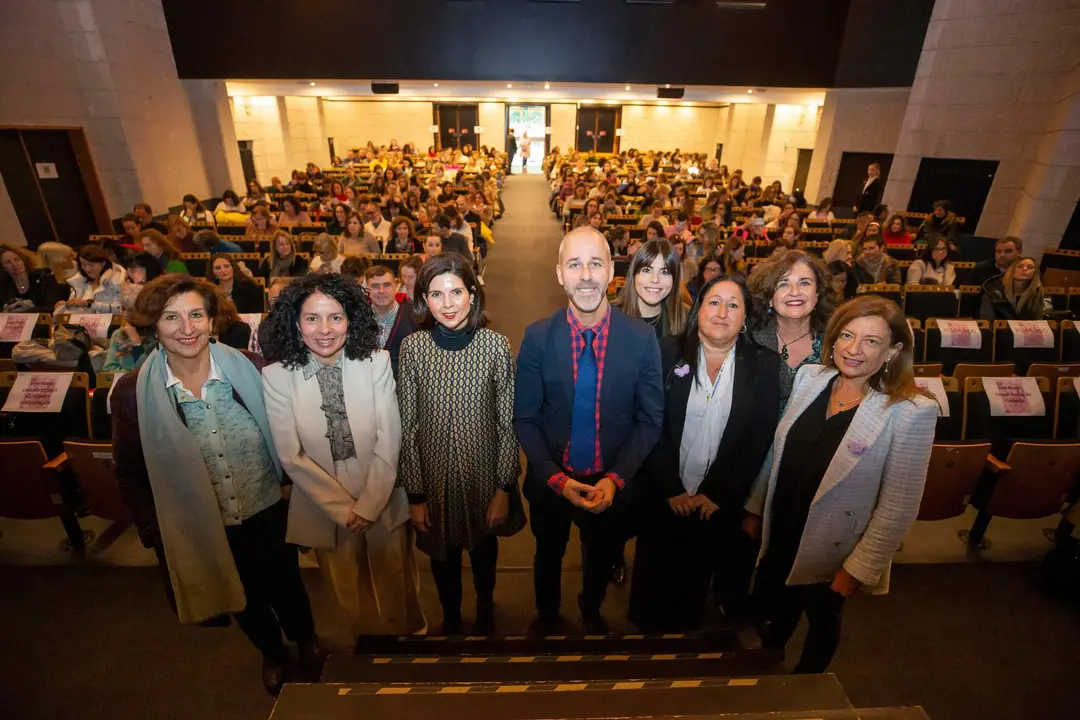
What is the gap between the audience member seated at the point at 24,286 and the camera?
4.51 meters

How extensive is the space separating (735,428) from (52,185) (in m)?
11.6

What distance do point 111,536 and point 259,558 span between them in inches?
70.1

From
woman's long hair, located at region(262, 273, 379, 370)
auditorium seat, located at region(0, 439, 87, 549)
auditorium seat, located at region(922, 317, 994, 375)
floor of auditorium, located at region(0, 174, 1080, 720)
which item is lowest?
floor of auditorium, located at region(0, 174, 1080, 720)

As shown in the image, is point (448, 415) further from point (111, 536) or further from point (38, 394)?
point (38, 394)

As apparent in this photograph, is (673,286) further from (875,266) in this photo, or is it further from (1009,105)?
(1009,105)

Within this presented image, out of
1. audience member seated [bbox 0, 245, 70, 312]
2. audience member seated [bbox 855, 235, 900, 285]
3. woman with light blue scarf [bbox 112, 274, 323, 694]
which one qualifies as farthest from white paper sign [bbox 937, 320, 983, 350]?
audience member seated [bbox 0, 245, 70, 312]

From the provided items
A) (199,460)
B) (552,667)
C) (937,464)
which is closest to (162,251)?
(199,460)

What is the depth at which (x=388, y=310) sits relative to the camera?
3051mm

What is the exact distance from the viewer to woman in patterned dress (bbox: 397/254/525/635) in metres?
1.80

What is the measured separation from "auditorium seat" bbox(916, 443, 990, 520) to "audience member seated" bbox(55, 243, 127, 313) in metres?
6.33

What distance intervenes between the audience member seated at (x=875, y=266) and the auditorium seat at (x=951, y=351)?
1.27 metres

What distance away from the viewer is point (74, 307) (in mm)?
4293

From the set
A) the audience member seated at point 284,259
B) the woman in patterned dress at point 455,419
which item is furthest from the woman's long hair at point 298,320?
the audience member seated at point 284,259

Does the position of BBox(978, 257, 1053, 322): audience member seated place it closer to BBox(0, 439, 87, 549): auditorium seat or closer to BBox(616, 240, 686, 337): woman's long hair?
BBox(616, 240, 686, 337): woman's long hair
